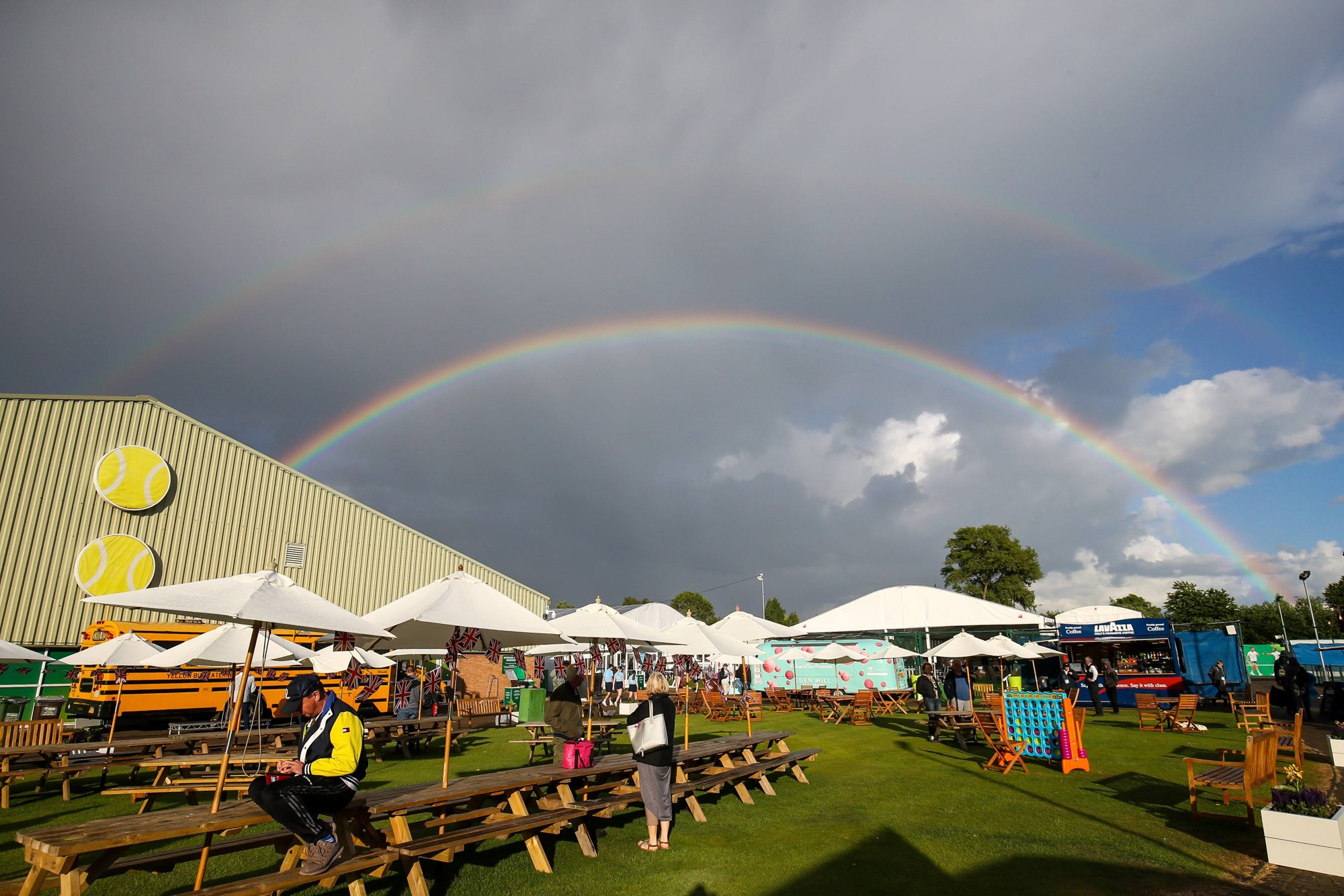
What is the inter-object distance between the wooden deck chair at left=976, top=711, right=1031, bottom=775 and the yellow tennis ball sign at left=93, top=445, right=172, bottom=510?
23924 millimetres

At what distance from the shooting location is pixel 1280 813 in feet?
20.8

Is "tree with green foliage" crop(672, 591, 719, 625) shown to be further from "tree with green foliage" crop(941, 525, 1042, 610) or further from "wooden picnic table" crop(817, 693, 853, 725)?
"wooden picnic table" crop(817, 693, 853, 725)

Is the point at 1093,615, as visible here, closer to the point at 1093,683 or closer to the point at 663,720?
the point at 1093,683

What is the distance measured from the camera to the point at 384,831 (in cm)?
700

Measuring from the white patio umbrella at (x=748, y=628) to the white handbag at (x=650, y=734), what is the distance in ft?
56.3

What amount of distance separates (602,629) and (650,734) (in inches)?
205

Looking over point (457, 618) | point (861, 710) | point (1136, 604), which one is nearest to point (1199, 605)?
point (1136, 604)

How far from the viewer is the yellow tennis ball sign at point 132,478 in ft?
71.1

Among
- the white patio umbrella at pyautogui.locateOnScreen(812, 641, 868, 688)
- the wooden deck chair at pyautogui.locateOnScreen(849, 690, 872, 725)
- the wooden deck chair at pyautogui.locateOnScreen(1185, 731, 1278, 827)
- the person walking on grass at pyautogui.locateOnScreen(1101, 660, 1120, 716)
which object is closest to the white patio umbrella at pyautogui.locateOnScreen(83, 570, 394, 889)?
the wooden deck chair at pyautogui.locateOnScreen(1185, 731, 1278, 827)

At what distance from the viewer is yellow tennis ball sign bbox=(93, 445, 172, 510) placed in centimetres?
2166

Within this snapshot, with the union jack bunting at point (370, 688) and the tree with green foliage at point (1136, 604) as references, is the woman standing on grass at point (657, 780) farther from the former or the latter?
the tree with green foliage at point (1136, 604)

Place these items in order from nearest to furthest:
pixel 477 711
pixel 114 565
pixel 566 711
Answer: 1. pixel 566 711
2. pixel 477 711
3. pixel 114 565

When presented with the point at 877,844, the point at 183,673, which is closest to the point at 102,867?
the point at 877,844

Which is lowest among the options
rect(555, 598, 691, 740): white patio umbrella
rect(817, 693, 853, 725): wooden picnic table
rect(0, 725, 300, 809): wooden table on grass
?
rect(817, 693, 853, 725): wooden picnic table
